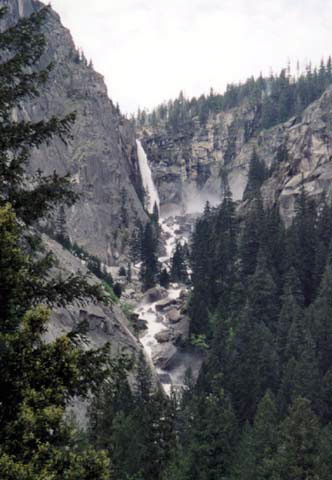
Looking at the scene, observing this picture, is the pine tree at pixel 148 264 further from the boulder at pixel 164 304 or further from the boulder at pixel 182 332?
the boulder at pixel 182 332

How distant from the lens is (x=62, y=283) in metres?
12.0

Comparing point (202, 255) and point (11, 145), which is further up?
point (11, 145)

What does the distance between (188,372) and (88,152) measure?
275ft

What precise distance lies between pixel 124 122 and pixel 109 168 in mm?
34650

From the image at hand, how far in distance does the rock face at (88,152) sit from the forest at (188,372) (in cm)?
2342

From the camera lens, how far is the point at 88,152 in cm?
14375

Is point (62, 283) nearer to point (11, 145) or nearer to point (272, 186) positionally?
point (11, 145)

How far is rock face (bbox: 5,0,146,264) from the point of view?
131 meters

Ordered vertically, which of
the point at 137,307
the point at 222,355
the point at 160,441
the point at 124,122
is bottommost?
the point at 137,307

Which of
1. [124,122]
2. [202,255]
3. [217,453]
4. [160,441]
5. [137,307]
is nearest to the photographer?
[217,453]

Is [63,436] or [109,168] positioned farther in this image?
[109,168]

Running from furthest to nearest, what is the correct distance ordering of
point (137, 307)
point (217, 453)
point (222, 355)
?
point (137, 307) → point (222, 355) → point (217, 453)

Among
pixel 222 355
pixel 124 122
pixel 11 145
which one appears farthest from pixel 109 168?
pixel 11 145

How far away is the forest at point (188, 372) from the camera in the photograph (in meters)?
9.79
